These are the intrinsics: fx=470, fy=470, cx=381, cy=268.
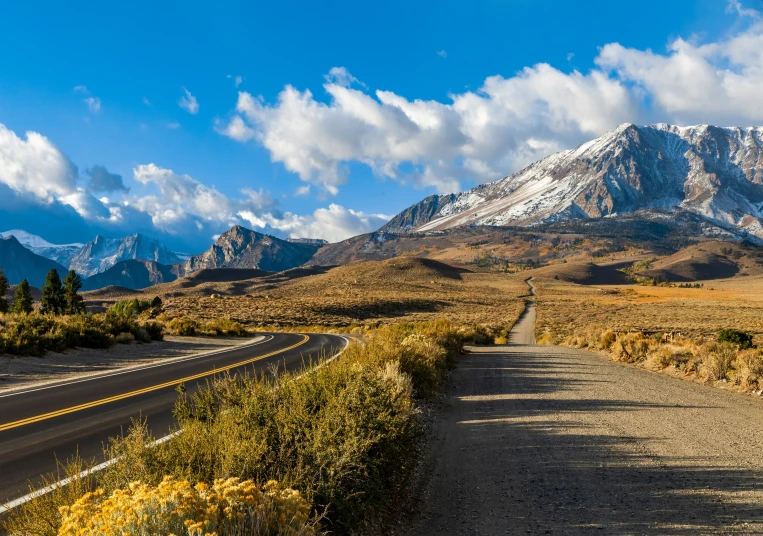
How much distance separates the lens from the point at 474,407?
1133cm

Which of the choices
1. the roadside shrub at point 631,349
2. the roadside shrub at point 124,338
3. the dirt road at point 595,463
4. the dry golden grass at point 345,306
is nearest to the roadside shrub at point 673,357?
the roadside shrub at point 631,349

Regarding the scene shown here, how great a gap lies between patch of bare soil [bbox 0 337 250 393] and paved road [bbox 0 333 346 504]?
126 cm

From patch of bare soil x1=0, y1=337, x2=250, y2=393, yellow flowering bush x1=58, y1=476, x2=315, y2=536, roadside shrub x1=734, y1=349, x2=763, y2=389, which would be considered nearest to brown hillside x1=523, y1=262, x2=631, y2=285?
patch of bare soil x1=0, y1=337, x2=250, y2=393

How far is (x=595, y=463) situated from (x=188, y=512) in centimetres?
642

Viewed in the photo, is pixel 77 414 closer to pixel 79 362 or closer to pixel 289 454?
pixel 289 454

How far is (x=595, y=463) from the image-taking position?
7.22 m

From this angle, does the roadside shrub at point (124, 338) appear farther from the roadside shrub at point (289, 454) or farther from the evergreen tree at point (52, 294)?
the evergreen tree at point (52, 294)

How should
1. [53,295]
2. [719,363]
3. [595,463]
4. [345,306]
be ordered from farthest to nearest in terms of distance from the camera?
[345,306]
[53,295]
[719,363]
[595,463]

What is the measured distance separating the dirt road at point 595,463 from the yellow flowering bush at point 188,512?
8.84 feet

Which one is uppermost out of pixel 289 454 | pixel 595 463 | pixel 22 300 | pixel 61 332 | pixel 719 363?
pixel 22 300

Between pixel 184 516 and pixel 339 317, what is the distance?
57.2 metres

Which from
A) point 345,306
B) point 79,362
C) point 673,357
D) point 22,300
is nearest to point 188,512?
point 79,362

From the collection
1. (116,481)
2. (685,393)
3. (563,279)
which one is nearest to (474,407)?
(685,393)

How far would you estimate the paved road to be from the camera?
6.60 metres
